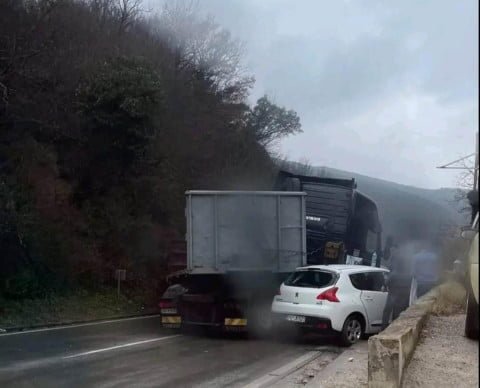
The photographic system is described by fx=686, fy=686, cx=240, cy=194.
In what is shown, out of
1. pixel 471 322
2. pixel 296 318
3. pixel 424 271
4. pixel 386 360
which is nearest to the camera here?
pixel 386 360

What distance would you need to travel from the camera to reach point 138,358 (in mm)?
11438

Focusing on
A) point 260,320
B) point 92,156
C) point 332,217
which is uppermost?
point 92,156

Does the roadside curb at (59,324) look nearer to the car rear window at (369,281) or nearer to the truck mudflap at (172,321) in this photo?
the truck mudflap at (172,321)

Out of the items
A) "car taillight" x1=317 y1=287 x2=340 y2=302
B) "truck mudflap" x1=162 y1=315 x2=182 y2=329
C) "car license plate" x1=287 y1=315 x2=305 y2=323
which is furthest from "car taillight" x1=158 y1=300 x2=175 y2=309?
"car taillight" x1=317 y1=287 x2=340 y2=302

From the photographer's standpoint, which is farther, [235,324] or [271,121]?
[271,121]

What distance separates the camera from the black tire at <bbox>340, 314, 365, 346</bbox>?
42.1ft

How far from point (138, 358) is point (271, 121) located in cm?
3447

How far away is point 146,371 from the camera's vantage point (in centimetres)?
1014

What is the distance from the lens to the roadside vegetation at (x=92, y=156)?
21516 millimetres

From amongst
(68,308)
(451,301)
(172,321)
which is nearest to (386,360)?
(451,301)

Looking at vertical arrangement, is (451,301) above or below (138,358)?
above

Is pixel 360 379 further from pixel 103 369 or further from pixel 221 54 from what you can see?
pixel 221 54

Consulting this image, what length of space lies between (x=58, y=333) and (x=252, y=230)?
5.44 meters

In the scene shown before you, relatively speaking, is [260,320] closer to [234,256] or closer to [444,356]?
[234,256]
